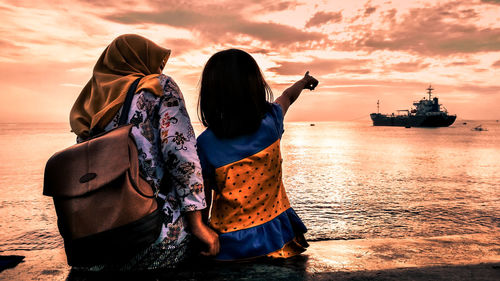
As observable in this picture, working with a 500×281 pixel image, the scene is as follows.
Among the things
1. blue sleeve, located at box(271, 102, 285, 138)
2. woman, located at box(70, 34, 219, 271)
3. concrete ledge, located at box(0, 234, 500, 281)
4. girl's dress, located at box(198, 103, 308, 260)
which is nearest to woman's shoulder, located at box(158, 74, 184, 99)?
woman, located at box(70, 34, 219, 271)

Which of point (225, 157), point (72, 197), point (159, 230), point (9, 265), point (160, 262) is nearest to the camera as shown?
point (72, 197)

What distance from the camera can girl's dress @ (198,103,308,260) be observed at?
1952 mm

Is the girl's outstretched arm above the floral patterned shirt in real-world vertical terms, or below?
above

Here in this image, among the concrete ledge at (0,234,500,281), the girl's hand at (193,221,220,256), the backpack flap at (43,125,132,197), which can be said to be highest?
the backpack flap at (43,125,132,197)

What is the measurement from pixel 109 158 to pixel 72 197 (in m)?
0.21

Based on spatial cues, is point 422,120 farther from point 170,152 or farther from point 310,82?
point 170,152

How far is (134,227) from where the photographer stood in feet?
4.92

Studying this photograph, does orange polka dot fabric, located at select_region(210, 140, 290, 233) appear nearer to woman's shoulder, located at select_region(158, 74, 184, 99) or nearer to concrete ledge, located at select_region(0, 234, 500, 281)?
concrete ledge, located at select_region(0, 234, 500, 281)

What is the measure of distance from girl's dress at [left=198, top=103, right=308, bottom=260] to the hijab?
Answer: 0.49 metres

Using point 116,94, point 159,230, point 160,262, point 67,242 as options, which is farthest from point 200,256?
point 116,94

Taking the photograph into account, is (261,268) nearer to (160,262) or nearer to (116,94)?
(160,262)

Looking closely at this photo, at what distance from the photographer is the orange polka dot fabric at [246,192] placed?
1.95 m

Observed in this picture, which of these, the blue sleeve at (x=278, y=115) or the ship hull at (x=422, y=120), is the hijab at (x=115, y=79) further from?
the ship hull at (x=422, y=120)

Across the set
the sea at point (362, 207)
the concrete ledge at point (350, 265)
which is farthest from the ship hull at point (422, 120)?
the concrete ledge at point (350, 265)
